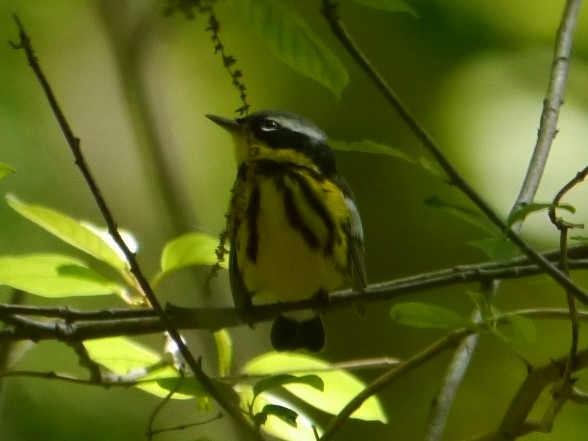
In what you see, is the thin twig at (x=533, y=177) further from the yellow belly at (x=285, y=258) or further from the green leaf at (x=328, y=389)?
the yellow belly at (x=285, y=258)

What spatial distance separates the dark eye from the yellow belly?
343 millimetres

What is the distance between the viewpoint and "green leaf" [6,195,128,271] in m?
1.87

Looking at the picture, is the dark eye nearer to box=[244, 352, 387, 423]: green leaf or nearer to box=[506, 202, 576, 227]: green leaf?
box=[244, 352, 387, 423]: green leaf

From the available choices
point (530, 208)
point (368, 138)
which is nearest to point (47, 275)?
point (530, 208)

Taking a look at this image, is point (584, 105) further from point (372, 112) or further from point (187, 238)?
point (187, 238)

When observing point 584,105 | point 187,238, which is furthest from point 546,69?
point 187,238

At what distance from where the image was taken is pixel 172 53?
4758 mm

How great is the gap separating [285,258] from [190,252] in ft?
2.48

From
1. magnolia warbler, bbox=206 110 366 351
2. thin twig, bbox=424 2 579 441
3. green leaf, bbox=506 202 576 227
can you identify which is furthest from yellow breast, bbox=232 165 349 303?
green leaf, bbox=506 202 576 227

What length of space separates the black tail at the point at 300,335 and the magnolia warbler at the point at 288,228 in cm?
Answer: 25

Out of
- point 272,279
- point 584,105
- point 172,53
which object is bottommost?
point 272,279

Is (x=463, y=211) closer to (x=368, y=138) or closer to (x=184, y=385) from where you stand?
(x=184, y=385)

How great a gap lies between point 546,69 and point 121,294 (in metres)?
3.15

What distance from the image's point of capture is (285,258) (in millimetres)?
2639
